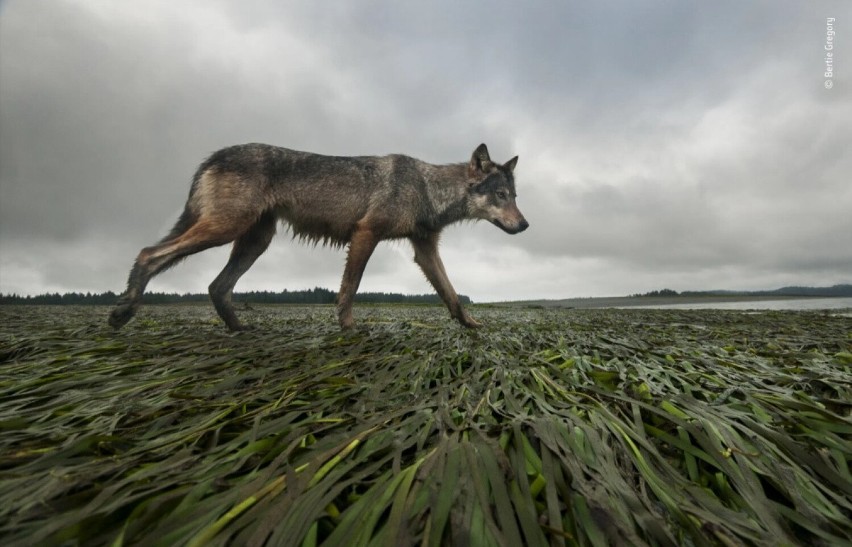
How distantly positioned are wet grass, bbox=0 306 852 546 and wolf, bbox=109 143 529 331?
2.33 meters

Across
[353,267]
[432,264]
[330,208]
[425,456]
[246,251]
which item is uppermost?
[330,208]

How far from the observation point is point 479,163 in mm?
5895

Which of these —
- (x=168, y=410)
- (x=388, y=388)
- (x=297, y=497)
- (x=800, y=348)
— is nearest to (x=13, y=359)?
(x=168, y=410)

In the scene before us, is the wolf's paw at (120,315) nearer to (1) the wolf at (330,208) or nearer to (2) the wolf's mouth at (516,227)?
(1) the wolf at (330,208)

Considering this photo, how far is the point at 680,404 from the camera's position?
1449 millimetres

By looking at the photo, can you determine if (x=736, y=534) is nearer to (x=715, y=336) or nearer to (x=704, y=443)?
(x=704, y=443)

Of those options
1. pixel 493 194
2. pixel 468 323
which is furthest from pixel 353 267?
pixel 493 194

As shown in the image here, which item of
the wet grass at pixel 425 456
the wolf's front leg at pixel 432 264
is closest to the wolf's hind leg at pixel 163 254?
the wet grass at pixel 425 456

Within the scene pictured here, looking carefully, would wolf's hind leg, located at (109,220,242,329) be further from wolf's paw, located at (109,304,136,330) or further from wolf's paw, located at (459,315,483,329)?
wolf's paw, located at (459,315,483,329)

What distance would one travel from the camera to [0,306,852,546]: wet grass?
809 mm

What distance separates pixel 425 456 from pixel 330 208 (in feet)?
14.9

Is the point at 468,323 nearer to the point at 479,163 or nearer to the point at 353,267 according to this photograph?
the point at 353,267

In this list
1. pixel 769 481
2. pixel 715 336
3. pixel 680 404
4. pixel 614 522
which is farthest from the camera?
pixel 715 336

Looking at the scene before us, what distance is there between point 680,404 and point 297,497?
142 cm
